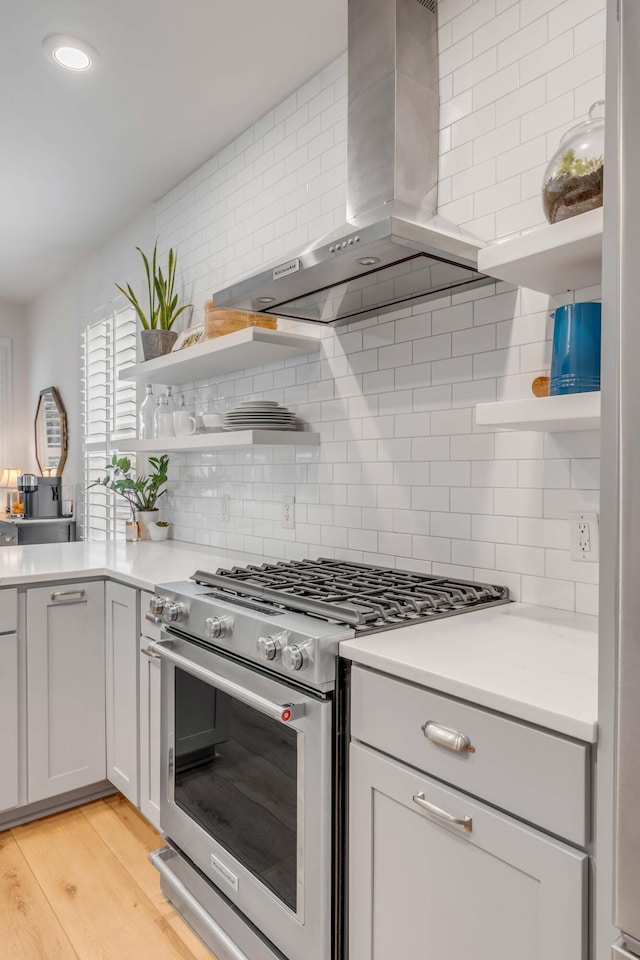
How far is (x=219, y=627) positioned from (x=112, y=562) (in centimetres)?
A: 116

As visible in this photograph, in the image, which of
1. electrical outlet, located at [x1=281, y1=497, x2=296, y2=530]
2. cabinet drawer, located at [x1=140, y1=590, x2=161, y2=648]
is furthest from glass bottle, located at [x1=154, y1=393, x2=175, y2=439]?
cabinet drawer, located at [x1=140, y1=590, x2=161, y2=648]

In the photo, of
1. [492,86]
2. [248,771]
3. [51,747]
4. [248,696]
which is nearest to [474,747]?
[248,696]

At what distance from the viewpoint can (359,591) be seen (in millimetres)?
1675

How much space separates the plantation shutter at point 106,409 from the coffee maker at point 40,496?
1.62 ft

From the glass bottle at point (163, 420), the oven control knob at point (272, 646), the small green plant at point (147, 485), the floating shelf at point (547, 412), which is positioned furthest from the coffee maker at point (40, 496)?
the floating shelf at point (547, 412)

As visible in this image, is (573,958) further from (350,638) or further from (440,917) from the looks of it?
(350,638)

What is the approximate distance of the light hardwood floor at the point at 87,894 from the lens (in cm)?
177

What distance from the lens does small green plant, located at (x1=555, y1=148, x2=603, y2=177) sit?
1.27 metres

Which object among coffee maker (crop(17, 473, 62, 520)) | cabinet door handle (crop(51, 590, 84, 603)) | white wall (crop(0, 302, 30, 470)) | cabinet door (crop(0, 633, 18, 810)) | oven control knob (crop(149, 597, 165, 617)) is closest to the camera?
oven control knob (crop(149, 597, 165, 617))

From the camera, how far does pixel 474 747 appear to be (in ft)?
3.54

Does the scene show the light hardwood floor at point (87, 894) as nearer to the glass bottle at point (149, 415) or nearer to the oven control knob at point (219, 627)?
the oven control knob at point (219, 627)

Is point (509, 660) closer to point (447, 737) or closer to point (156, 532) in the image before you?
point (447, 737)

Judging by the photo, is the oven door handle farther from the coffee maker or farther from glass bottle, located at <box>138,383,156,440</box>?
the coffee maker

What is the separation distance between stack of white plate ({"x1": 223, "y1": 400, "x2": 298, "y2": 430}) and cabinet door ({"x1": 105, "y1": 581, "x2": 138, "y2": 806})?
748 mm
